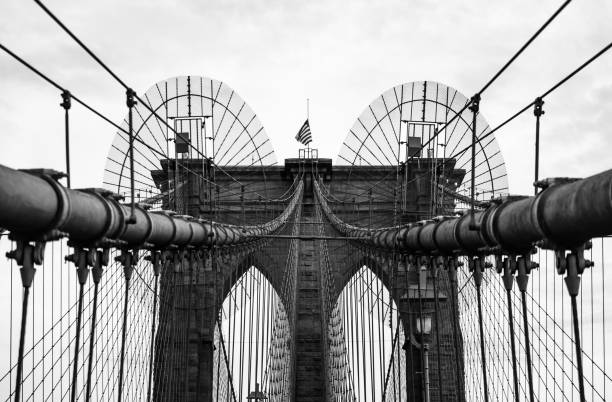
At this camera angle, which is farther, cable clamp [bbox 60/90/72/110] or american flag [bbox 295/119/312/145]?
american flag [bbox 295/119/312/145]

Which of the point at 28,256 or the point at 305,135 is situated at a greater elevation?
the point at 305,135

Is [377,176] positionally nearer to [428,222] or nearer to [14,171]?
[428,222]

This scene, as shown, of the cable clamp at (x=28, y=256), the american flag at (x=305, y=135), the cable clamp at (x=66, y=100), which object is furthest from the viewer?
the american flag at (x=305, y=135)

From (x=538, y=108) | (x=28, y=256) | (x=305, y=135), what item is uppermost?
(x=305, y=135)

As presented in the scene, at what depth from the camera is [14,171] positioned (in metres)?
3.59

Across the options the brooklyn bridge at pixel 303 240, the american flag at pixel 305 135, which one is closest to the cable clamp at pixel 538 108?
→ the brooklyn bridge at pixel 303 240

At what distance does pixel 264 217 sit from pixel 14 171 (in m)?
22.2

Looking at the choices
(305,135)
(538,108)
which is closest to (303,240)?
(305,135)

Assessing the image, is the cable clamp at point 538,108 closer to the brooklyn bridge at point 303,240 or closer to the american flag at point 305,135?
the brooklyn bridge at point 303,240

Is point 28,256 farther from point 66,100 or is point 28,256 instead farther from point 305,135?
point 305,135

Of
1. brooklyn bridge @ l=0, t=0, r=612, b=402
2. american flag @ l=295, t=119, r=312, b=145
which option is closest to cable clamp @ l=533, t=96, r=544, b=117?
brooklyn bridge @ l=0, t=0, r=612, b=402

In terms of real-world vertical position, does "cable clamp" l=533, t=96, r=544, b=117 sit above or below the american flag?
below

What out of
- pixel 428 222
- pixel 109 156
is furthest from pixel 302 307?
pixel 428 222

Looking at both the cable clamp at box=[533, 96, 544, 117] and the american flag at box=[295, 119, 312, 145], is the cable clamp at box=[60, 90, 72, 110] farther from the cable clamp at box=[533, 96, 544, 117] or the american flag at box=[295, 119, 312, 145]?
the american flag at box=[295, 119, 312, 145]
